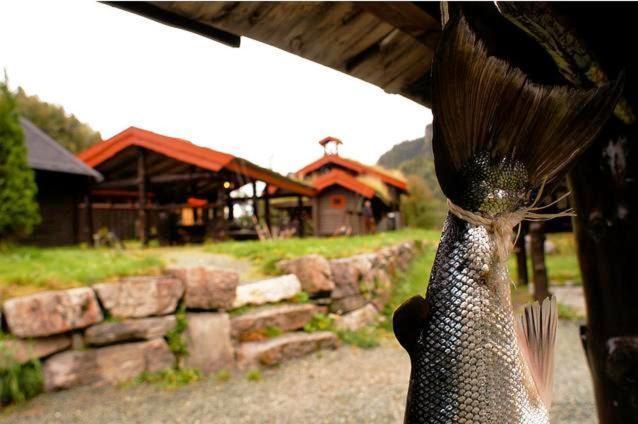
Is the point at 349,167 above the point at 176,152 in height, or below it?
above

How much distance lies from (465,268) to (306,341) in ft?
18.6

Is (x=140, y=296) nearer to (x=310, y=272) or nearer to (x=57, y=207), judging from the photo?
(x=310, y=272)

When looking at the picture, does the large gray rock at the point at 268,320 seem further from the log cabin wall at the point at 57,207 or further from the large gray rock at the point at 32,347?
the log cabin wall at the point at 57,207

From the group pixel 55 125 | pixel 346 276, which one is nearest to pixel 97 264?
pixel 346 276

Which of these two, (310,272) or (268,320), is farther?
(310,272)

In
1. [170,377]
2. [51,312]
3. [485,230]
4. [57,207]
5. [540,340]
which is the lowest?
[170,377]

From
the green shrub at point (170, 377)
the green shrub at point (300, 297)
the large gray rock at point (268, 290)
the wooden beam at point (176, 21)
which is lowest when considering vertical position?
the green shrub at point (170, 377)

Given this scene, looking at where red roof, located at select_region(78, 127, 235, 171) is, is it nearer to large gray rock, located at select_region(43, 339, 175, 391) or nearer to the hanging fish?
large gray rock, located at select_region(43, 339, 175, 391)

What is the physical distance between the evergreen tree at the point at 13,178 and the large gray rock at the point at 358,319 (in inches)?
267

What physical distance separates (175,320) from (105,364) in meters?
0.89

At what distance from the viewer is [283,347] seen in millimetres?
6016

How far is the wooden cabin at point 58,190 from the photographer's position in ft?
39.5

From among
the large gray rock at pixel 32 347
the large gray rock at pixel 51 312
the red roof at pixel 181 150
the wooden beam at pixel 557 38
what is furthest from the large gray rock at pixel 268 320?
the wooden beam at pixel 557 38

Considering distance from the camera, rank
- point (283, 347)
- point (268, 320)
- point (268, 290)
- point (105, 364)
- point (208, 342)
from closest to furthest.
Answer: point (105, 364) → point (208, 342) → point (283, 347) → point (268, 320) → point (268, 290)
